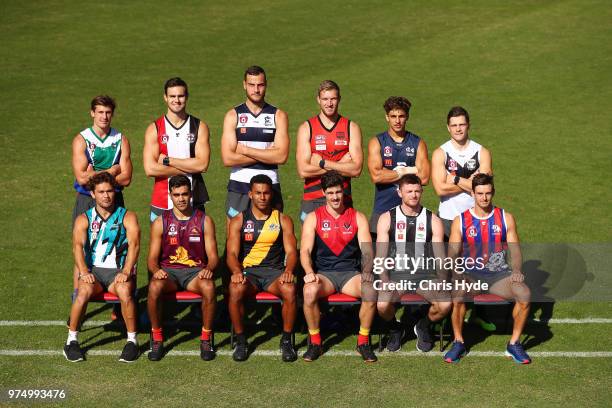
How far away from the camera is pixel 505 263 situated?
11.1m

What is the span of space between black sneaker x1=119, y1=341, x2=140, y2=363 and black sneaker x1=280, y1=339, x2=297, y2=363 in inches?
66.3

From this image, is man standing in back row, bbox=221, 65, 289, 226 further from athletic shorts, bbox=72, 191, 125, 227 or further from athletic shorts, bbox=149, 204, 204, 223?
athletic shorts, bbox=72, 191, 125, 227

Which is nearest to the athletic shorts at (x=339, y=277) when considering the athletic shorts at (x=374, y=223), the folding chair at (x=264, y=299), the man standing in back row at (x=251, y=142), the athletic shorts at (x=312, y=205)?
the folding chair at (x=264, y=299)

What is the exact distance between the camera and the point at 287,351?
10625 mm

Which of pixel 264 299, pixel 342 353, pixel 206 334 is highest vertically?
pixel 264 299

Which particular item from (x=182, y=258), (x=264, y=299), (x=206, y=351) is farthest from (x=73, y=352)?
(x=264, y=299)

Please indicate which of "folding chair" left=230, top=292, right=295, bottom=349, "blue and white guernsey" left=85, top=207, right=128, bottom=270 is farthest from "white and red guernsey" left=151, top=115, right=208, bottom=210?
"folding chair" left=230, top=292, right=295, bottom=349

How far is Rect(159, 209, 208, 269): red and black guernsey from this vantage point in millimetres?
10867

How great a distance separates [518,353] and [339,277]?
2.25 m

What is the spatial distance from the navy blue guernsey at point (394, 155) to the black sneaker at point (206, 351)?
2.94 metres

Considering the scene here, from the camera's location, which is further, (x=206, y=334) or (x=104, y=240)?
(x=104, y=240)

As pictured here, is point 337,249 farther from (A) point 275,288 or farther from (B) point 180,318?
(B) point 180,318

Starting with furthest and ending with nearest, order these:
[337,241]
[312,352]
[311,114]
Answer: [311,114]
[337,241]
[312,352]

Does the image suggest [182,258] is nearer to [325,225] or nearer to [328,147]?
[325,225]
